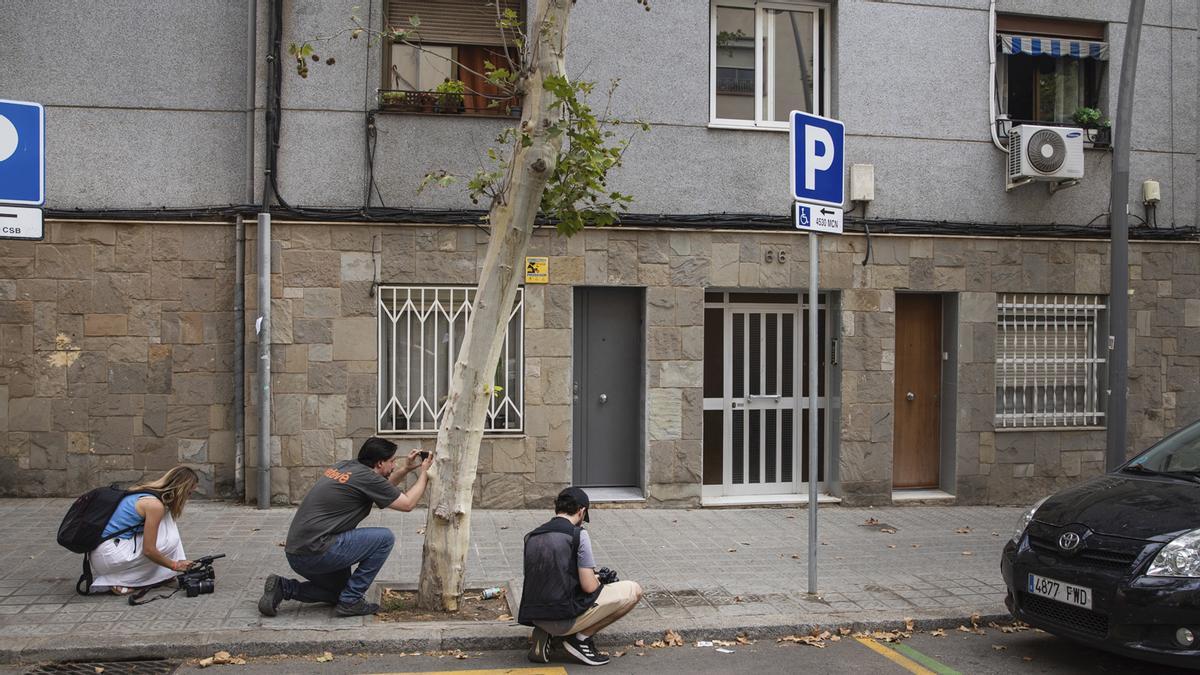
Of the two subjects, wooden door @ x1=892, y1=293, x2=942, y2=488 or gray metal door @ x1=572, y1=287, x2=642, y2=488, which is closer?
gray metal door @ x1=572, y1=287, x2=642, y2=488

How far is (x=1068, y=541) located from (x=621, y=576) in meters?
3.20

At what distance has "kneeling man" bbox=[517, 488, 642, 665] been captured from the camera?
5.43 meters

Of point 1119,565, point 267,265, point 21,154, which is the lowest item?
point 1119,565

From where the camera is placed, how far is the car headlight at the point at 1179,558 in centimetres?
500

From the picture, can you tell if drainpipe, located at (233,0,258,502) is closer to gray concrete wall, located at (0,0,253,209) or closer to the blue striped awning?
gray concrete wall, located at (0,0,253,209)

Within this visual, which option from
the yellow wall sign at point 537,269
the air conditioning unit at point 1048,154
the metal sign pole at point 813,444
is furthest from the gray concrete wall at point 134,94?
the air conditioning unit at point 1048,154

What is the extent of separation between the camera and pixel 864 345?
1038 centimetres

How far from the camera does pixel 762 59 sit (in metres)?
10.4

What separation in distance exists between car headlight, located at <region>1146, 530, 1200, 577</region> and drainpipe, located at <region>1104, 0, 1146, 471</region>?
11.2 ft

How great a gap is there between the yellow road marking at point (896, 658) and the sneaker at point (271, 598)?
3.76 metres

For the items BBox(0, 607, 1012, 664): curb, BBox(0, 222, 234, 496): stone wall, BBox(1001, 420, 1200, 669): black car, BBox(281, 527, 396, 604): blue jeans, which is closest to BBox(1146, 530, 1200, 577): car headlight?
BBox(1001, 420, 1200, 669): black car

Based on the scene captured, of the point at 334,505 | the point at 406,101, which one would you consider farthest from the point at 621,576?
the point at 406,101

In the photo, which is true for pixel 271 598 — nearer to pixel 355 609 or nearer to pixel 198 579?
pixel 355 609

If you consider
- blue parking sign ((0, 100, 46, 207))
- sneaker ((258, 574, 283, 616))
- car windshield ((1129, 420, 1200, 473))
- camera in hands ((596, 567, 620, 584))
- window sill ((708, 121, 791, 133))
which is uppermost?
window sill ((708, 121, 791, 133))
